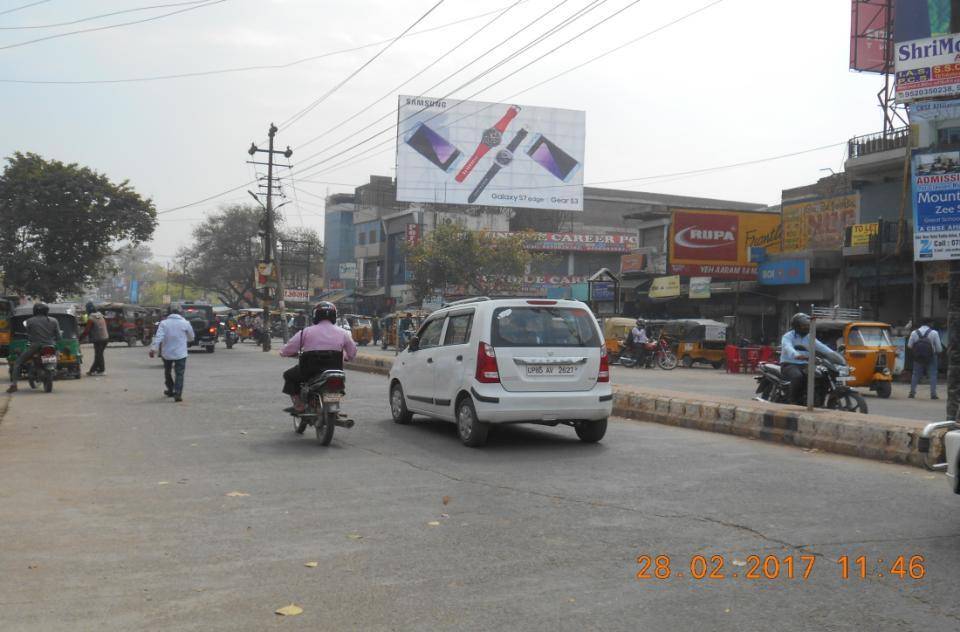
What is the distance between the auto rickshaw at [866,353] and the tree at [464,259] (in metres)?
37.5

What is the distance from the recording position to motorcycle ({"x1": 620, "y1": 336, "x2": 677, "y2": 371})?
32625 millimetres

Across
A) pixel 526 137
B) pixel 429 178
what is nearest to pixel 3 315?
pixel 429 178

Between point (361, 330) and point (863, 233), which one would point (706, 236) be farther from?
point (361, 330)

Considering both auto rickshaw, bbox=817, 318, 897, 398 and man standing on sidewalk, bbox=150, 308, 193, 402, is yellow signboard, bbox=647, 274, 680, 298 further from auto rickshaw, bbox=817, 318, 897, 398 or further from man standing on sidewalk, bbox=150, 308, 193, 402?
man standing on sidewalk, bbox=150, 308, 193, 402

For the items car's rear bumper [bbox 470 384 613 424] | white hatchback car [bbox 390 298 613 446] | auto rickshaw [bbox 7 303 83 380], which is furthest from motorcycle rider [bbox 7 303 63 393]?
car's rear bumper [bbox 470 384 613 424]

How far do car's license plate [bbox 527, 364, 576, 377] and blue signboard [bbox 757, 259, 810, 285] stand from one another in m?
26.3

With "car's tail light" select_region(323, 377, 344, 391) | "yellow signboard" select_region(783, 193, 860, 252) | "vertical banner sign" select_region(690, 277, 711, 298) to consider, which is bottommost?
"car's tail light" select_region(323, 377, 344, 391)

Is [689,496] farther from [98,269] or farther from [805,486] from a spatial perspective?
[98,269]

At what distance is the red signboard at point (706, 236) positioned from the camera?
44.7m

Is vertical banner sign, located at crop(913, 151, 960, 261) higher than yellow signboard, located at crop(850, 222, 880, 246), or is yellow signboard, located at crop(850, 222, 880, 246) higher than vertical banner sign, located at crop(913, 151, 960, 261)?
yellow signboard, located at crop(850, 222, 880, 246)

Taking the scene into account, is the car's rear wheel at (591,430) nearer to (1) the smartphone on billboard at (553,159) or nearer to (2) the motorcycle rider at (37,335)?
(2) the motorcycle rider at (37,335)

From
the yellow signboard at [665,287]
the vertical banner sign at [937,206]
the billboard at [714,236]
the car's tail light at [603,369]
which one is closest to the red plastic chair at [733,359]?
the yellow signboard at [665,287]

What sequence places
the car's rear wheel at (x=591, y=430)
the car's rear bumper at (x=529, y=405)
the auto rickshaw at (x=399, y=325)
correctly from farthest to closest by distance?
the auto rickshaw at (x=399, y=325), the car's rear wheel at (x=591, y=430), the car's rear bumper at (x=529, y=405)

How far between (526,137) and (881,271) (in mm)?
30712
